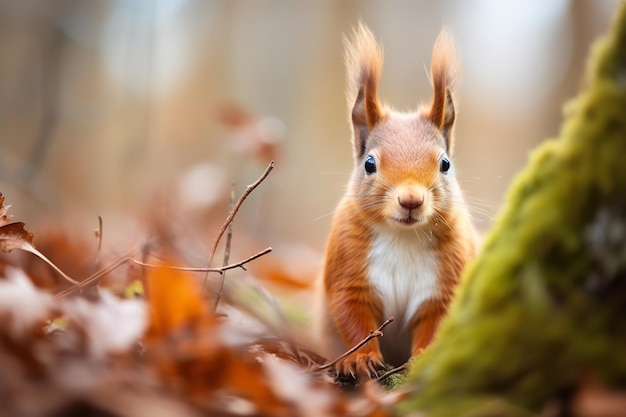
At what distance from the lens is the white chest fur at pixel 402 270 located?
1796 mm

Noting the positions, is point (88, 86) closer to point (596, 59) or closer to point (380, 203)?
point (380, 203)

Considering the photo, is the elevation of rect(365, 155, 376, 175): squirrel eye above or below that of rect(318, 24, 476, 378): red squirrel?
above

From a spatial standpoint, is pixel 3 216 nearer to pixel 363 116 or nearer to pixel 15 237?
pixel 15 237

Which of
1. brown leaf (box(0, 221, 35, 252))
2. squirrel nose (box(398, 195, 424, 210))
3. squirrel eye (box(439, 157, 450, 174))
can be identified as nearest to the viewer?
brown leaf (box(0, 221, 35, 252))

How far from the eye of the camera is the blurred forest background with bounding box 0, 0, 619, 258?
22.4 feet

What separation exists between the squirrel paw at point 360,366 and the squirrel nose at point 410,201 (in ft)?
1.32

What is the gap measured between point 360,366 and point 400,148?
2.20 ft

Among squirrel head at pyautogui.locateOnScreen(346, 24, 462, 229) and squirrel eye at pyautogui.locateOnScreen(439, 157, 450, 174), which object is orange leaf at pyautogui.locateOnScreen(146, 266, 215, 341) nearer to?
squirrel head at pyautogui.locateOnScreen(346, 24, 462, 229)

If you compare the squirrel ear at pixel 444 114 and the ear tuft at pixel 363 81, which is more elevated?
the ear tuft at pixel 363 81

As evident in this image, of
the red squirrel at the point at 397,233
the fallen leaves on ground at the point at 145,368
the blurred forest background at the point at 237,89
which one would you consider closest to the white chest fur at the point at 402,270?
the red squirrel at the point at 397,233

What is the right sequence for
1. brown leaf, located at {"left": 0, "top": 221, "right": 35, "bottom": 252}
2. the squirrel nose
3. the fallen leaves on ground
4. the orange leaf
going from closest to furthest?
1. the fallen leaves on ground
2. the orange leaf
3. brown leaf, located at {"left": 0, "top": 221, "right": 35, "bottom": 252}
4. the squirrel nose

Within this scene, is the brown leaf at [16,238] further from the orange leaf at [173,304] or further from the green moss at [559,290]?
the green moss at [559,290]

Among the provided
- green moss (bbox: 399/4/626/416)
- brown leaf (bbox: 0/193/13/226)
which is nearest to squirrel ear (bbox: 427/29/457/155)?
green moss (bbox: 399/4/626/416)

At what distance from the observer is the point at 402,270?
1805 millimetres
